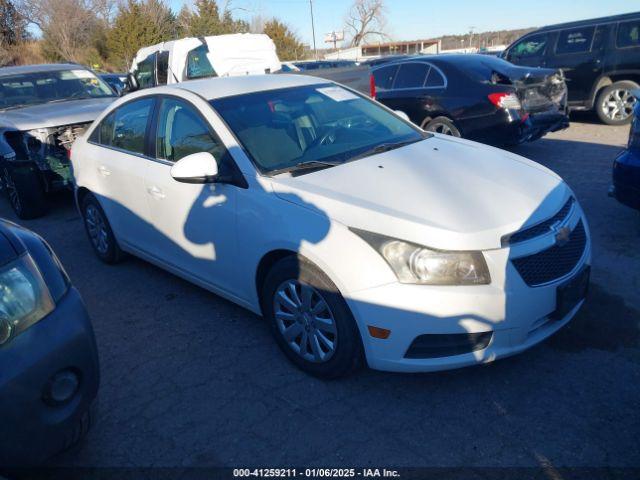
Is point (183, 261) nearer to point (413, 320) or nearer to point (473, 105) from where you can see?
point (413, 320)

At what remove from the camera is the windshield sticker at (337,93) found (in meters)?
4.13

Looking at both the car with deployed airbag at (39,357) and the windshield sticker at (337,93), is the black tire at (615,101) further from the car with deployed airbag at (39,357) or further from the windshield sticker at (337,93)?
the car with deployed airbag at (39,357)

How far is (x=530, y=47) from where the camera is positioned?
1018cm

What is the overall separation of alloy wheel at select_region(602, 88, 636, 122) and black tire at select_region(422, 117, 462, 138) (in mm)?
3779

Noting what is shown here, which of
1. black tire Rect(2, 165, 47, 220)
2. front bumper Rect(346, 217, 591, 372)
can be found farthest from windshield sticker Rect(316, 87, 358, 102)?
black tire Rect(2, 165, 47, 220)

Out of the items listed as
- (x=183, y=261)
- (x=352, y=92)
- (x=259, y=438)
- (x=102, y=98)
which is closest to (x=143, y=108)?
(x=183, y=261)

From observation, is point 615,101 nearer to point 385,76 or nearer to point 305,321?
point 385,76

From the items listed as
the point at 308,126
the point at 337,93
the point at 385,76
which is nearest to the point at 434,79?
the point at 385,76

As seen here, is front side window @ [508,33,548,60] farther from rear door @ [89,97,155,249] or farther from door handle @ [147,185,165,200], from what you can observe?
door handle @ [147,185,165,200]

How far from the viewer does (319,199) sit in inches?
112

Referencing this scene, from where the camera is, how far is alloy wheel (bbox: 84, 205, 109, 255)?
4.87 metres

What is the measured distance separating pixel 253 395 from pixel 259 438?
364mm

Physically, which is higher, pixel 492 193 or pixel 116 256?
pixel 492 193

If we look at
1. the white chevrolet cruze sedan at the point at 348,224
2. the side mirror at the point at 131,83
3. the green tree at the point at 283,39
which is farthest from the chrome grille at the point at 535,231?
the green tree at the point at 283,39
